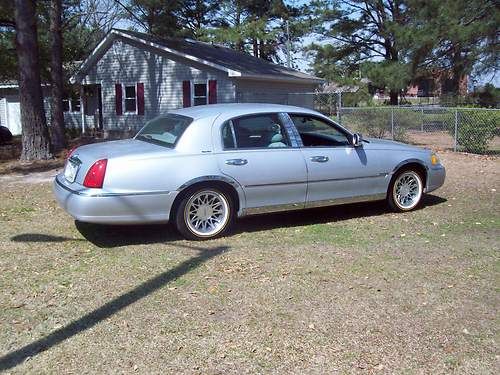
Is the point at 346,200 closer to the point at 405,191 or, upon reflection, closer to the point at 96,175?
the point at 405,191

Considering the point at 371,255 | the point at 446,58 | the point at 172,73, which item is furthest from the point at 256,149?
the point at 446,58

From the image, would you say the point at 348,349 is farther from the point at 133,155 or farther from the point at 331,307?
the point at 133,155

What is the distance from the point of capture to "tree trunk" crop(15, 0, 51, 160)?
13.9m

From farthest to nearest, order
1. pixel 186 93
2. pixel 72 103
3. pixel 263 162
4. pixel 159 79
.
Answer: pixel 72 103, pixel 159 79, pixel 186 93, pixel 263 162

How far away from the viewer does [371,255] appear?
18.9 ft

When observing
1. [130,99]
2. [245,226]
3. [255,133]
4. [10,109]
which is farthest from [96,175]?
[10,109]

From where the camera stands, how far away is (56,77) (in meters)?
18.0

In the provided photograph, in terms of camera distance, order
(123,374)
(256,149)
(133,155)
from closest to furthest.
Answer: (123,374) < (133,155) < (256,149)

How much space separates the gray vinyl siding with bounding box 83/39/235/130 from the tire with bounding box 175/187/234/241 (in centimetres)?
1626

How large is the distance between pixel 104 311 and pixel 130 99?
21.6 meters

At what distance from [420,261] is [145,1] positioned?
14.7 metres

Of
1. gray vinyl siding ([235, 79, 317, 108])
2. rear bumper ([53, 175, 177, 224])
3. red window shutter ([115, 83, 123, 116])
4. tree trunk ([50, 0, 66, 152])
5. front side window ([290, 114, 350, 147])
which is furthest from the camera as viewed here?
red window shutter ([115, 83, 123, 116])

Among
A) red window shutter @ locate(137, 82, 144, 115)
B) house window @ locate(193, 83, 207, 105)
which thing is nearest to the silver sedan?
house window @ locate(193, 83, 207, 105)

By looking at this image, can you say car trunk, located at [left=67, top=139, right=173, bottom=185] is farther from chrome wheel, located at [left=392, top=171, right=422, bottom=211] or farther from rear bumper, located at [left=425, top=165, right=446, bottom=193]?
rear bumper, located at [left=425, top=165, right=446, bottom=193]
